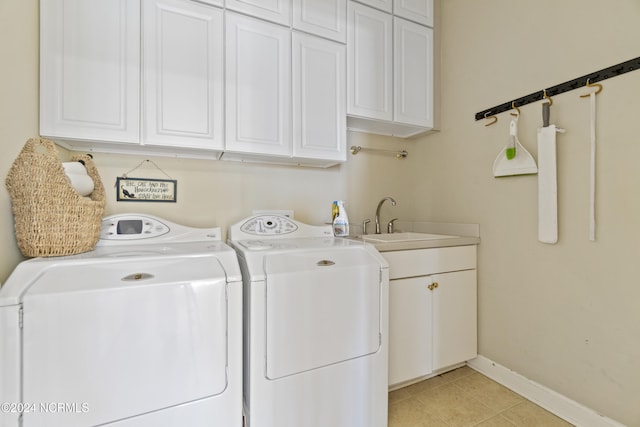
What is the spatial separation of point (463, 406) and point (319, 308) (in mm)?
1154

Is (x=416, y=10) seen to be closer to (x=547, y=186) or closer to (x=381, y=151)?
(x=381, y=151)

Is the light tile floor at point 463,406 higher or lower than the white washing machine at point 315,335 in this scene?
lower

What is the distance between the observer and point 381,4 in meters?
1.99

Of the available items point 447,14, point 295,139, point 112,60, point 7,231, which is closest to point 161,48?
point 112,60

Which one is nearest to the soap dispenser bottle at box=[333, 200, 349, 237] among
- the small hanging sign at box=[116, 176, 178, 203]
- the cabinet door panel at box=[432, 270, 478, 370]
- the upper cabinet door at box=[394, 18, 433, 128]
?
the cabinet door panel at box=[432, 270, 478, 370]

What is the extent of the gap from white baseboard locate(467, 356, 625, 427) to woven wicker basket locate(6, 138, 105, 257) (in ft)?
8.10

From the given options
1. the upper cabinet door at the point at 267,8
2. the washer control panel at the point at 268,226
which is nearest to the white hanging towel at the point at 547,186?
the washer control panel at the point at 268,226

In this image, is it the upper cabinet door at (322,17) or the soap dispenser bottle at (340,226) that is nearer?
the upper cabinet door at (322,17)

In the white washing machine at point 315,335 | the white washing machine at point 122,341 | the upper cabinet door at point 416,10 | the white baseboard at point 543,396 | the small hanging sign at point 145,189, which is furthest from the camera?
the upper cabinet door at point 416,10

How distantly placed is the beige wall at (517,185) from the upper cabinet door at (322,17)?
0.80 m

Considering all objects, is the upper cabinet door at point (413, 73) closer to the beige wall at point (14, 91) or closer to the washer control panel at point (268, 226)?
the washer control panel at point (268, 226)

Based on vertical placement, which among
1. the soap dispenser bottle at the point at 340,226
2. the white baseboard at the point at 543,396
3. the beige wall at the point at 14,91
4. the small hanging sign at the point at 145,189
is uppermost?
the beige wall at the point at 14,91

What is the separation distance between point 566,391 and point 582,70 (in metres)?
1.72

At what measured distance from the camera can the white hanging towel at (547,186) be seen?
4.89 ft
